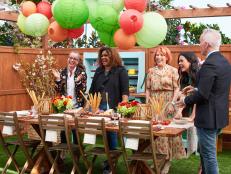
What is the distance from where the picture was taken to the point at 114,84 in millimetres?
A: 5043

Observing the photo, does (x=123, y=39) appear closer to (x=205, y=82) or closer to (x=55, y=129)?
(x=55, y=129)

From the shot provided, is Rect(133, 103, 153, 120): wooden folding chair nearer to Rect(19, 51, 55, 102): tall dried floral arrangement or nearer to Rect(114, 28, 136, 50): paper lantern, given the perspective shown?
Rect(114, 28, 136, 50): paper lantern

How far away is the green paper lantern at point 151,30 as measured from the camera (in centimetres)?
481

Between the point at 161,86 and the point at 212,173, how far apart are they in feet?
5.05

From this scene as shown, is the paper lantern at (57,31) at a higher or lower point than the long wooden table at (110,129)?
higher

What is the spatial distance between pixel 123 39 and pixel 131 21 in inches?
12.1

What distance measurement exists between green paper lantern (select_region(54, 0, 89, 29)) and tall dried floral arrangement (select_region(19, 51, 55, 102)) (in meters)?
2.94

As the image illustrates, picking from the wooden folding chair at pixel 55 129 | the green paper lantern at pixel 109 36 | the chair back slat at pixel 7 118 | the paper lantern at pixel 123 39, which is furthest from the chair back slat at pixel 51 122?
the green paper lantern at pixel 109 36

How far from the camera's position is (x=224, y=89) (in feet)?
12.2

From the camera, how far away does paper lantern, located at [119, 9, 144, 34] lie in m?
4.63

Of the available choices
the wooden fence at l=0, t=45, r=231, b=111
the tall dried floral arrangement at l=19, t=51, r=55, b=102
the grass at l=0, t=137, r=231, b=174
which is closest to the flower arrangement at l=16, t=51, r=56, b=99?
the tall dried floral arrangement at l=19, t=51, r=55, b=102

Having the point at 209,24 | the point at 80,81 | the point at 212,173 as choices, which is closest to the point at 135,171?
the point at 212,173

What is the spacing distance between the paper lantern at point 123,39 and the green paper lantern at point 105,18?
116 millimetres

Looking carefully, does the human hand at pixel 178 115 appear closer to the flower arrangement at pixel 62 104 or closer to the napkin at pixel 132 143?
the napkin at pixel 132 143
